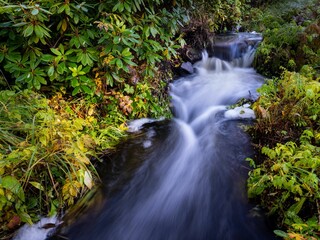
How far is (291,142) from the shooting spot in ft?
7.87

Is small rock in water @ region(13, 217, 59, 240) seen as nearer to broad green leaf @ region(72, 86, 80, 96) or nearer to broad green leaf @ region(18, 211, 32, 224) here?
broad green leaf @ region(18, 211, 32, 224)

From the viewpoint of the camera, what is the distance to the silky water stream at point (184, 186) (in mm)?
2090

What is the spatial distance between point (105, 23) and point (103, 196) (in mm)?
1824

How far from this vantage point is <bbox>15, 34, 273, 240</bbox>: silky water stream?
6.86ft

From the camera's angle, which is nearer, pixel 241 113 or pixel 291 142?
pixel 291 142

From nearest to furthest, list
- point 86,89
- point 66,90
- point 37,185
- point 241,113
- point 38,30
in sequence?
1. point 37,185
2. point 38,30
3. point 86,89
4. point 66,90
5. point 241,113

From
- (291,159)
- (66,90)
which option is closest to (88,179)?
(66,90)

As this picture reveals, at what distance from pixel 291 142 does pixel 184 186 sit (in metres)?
1.15

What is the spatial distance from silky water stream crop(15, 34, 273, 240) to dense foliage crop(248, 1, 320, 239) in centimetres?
19

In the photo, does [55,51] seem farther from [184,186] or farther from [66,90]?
[184,186]

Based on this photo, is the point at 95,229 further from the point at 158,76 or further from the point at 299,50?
the point at 299,50

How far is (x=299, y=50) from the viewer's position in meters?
4.93

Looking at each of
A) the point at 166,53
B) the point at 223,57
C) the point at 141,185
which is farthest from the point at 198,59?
the point at 141,185

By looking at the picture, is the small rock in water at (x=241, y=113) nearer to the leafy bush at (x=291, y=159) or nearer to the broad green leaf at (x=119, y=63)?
the leafy bush at (x=291, y=159)
